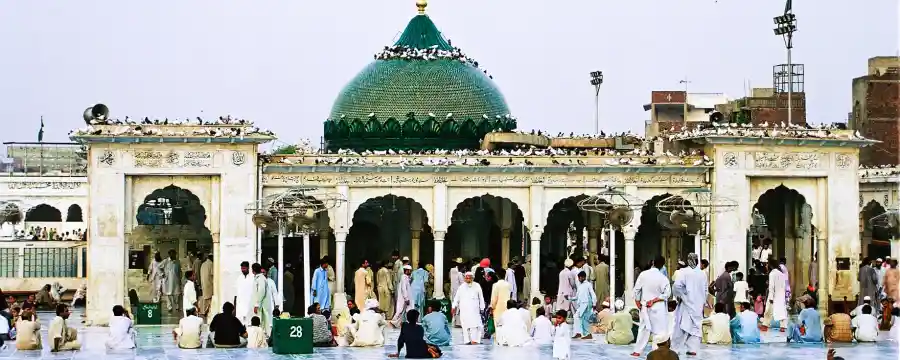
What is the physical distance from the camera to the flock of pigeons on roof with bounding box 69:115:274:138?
97.4 feet

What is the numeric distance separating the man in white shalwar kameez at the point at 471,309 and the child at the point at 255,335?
2966 mm

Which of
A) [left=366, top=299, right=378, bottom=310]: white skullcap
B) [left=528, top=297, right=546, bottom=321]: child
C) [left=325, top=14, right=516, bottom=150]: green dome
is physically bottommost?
[left=528, top=297, right=546, bottom=321]: child

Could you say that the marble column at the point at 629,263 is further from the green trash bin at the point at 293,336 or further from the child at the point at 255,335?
the green trash bin at the point at 293,336

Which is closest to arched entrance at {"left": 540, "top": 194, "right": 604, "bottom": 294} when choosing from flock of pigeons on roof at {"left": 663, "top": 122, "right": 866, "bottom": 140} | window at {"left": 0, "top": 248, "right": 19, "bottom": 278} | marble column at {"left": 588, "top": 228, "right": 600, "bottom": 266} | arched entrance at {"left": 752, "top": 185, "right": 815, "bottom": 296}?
marble column at {"left": 588, "top": 228, "right": 600, "bottom": 266}

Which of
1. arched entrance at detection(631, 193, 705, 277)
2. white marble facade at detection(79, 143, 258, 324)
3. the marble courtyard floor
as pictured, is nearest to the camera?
the marble courtyard floor

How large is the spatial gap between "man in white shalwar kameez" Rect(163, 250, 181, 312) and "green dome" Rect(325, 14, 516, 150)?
6827 mm

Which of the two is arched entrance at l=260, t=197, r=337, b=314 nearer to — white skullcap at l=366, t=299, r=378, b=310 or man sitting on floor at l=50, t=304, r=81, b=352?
white skullcap at l=366, t=299, r=378, b=310

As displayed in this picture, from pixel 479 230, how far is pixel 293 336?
1434cm

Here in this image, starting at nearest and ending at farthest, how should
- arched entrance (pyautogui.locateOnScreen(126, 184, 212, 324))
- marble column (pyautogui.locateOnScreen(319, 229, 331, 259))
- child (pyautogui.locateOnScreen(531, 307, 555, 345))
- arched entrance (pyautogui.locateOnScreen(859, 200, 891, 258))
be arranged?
1. child (pyautogui.locateOnScreen(531, 307, 555, 345))
2. marble column (pyautogui.locateOnScreen(319, 229, 331, 259))
3. arched entrance (pyautogui.locateOnScreen(126, 184, 212, 324))
4. arched entrance (pyautogui.locateOnScreen(859, 200, 891, 258))

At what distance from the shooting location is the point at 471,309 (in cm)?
2502

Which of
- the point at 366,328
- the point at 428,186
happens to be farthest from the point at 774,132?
the point at 366,328

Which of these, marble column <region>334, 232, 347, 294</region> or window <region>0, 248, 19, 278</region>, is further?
window <region>0, 248, 19, 278</region>

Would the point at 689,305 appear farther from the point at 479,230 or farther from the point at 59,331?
the point at 479,230

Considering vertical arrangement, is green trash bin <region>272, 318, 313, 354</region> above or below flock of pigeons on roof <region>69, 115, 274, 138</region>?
below
